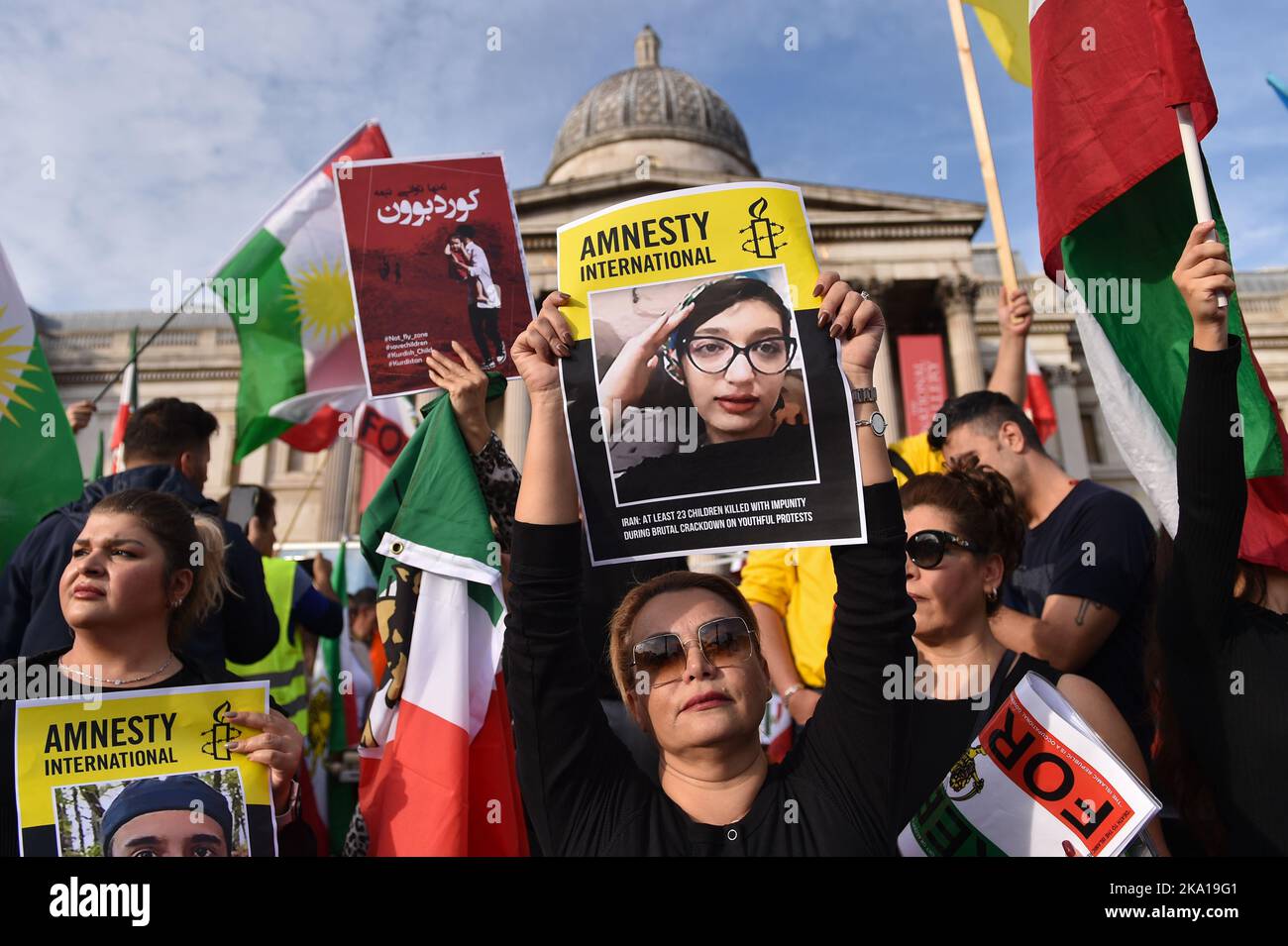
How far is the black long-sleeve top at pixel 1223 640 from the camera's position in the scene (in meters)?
2.30

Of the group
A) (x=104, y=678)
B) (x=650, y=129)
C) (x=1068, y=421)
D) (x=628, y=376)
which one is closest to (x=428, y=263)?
(x=628, y=376)

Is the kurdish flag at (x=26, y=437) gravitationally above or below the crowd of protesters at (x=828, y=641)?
above

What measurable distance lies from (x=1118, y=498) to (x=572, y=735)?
2.13m

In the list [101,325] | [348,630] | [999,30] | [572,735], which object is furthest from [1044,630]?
→ [101,325]

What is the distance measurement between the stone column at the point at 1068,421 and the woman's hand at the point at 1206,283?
32199 mm

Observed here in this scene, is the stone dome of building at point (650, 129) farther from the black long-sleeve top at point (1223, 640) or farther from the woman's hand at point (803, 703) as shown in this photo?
the black long-sleeve top at point (1223, 640)

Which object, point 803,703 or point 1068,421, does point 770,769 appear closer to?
point 803,703

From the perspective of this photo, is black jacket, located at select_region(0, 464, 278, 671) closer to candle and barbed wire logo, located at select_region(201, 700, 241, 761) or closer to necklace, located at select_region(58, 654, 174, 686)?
necklace, located at select_region(58, 654, 174, 686)

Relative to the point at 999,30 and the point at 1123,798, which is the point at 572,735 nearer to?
the point at 1123,798

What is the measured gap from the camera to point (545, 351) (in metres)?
2.38

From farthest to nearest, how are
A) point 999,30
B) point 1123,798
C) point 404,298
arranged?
point 999,30, point 404,298, point 1123,798

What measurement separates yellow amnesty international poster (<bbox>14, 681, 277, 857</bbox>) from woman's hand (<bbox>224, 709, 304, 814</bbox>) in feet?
0.07

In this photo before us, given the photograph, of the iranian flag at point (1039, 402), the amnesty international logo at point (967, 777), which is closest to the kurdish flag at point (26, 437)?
the amnesty international logo at point (967, 777)
